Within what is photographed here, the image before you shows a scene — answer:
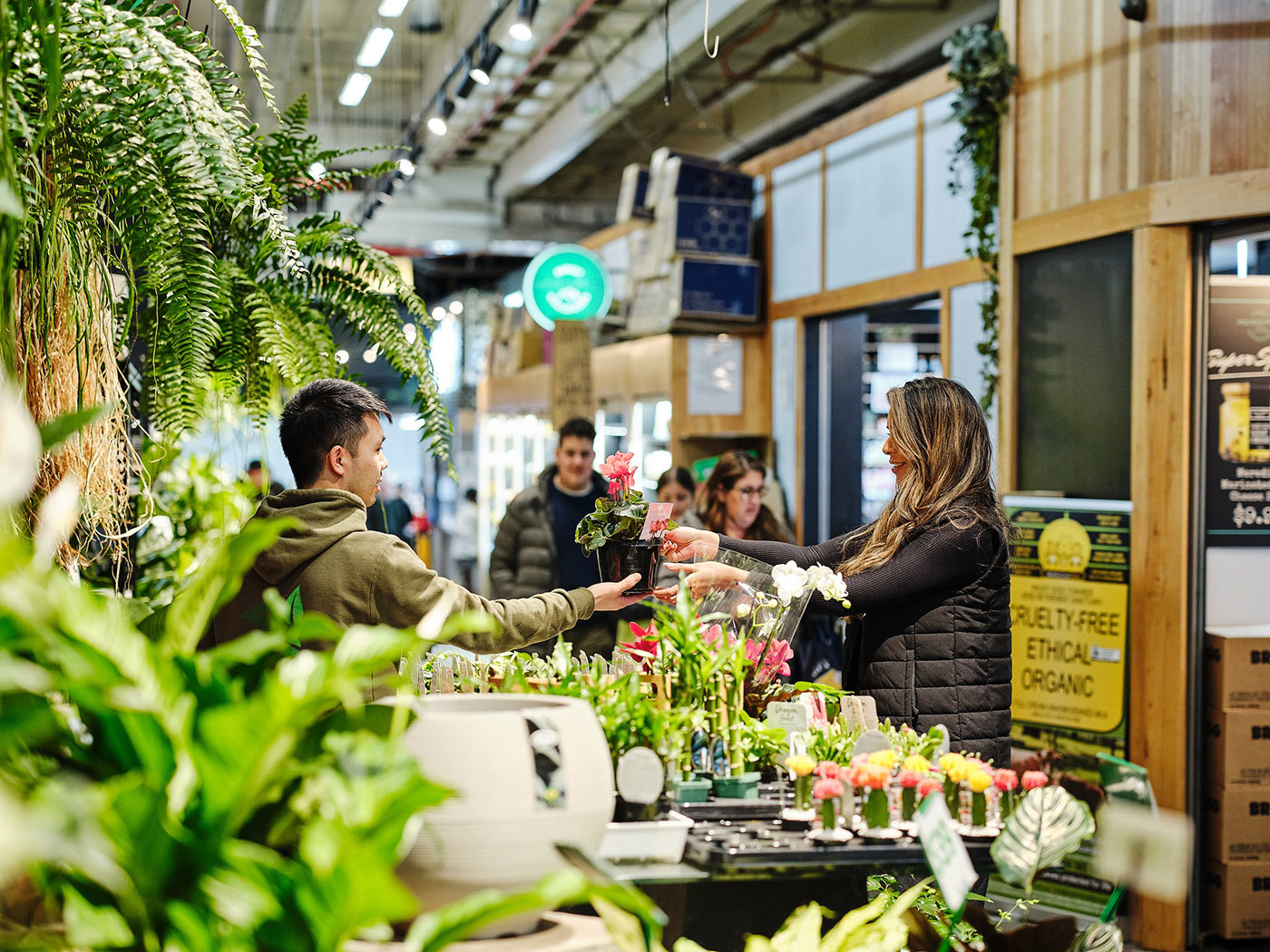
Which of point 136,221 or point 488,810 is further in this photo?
point 136,221

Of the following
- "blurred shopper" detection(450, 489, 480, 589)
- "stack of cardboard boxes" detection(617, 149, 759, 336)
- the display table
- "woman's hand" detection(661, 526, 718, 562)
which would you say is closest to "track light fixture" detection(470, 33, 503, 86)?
"stack of cardboard boxes" detection(617, 149, 759, 336)

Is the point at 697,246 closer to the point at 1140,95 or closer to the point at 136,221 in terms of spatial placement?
the point at 1140,95

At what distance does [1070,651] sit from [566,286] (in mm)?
6017

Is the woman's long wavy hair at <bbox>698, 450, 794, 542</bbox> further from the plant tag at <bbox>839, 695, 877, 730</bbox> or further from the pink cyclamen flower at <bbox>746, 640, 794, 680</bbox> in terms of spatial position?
the plant tag at <bbox>839, 695, 877, 730</bbox>

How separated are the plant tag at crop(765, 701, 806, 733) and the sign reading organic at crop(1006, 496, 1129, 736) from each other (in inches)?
112

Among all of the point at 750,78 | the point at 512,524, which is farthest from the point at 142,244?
the point at 750,78

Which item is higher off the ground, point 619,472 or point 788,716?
point 619,472

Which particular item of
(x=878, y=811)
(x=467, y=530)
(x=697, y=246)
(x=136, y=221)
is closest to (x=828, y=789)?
(x=878, y=811)

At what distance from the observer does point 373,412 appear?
2469 mm

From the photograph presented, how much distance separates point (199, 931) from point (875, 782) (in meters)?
0.97

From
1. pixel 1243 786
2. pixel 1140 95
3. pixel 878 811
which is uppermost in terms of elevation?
pixel 1140 95

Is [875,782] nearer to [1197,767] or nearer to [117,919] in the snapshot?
[117,919]

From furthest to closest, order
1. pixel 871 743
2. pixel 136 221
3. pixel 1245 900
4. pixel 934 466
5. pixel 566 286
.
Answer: pixel 566 286 < pixel 1245 900 < pixel 934 466 < pixel 136 221 < pixel 871 743

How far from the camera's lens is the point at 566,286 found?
1003 cm
